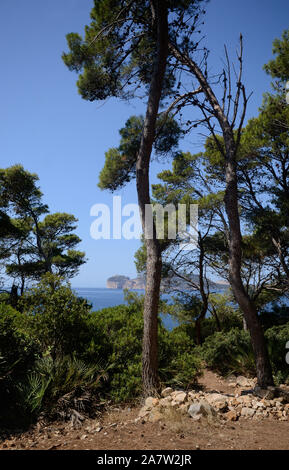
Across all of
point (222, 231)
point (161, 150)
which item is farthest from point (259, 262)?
point (161, 150)

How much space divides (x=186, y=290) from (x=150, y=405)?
7.86 m

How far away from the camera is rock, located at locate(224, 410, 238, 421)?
4.12 m

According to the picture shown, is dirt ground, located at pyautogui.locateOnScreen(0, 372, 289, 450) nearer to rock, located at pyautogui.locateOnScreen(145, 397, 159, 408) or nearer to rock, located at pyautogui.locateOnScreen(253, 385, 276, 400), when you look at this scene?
rock, located at pyautogui.locateOnScreen(145, 397, 159, 408)

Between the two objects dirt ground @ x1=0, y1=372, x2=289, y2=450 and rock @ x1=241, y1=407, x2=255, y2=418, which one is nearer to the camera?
dirt ground @ x1=0, y1=372, x2=289, y2=450

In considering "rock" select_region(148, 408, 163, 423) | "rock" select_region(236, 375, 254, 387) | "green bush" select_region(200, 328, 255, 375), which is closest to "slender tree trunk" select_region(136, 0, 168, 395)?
"rock" select_region(148, 408, 163, 423)

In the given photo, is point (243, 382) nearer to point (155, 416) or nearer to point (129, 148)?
point (155, 416)

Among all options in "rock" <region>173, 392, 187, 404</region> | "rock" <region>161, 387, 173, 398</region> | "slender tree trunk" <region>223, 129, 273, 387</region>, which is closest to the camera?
"rock" <region>173, 392, 187, 404</region>

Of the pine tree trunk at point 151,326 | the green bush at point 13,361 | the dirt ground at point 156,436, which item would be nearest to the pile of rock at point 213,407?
the dirt ground at point 156,436

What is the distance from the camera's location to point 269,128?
29.4ft

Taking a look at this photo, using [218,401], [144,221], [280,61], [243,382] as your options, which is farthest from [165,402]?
[280,61]

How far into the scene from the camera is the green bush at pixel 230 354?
7734mm

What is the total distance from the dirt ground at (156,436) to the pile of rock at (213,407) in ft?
0.47

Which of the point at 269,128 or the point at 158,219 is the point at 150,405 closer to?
the point at 158,219

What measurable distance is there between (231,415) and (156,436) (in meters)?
1.25
